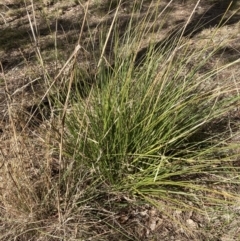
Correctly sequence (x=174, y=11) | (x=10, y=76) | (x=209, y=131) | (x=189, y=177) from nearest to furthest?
1. (x=189, y=177)
2. (x=209, y=131)
3. (x=10, y=76)
4. (x=174, y=11)

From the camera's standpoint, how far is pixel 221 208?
2.25 m

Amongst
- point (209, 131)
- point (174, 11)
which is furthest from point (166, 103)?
point (174, 11)

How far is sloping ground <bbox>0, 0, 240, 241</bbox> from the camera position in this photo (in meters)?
2.02

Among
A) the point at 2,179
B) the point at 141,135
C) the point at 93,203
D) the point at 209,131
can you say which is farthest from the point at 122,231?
the point at 209,131

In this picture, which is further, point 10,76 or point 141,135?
point 10,76

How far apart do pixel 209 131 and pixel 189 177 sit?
403 mm

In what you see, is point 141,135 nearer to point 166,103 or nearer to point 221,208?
point 166,103

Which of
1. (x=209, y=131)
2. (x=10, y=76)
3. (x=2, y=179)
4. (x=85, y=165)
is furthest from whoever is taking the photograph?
(x=10, y=76)

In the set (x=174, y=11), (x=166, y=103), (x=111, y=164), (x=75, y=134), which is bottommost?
(x=174, y=11)

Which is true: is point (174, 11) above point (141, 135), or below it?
below

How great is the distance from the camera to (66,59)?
3016mm

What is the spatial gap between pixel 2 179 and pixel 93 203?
1.65 feet

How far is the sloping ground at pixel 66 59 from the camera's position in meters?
2.02

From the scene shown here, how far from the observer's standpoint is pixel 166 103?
211cm
